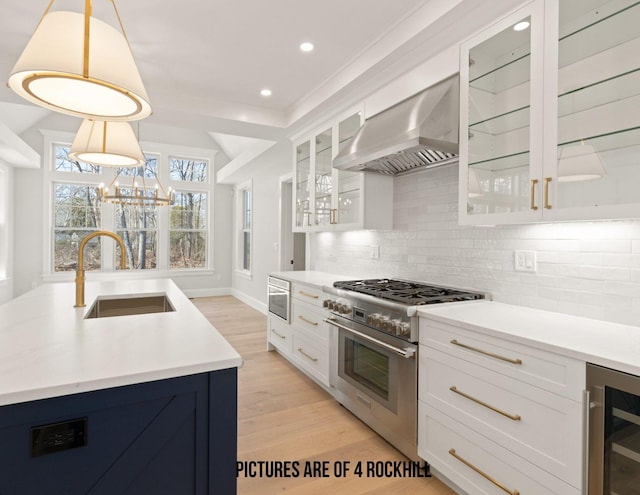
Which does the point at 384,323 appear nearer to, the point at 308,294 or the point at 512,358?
the point at 512,358

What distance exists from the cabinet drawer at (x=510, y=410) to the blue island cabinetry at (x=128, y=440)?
45.4 inches

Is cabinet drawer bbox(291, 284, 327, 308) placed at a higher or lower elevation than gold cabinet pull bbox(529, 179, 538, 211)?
lower

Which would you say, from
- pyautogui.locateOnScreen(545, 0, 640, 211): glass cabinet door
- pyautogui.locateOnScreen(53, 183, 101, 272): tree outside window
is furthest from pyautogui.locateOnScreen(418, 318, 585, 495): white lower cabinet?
pyautogui.locateOnScreen(53, 183, 101, 272): tree outside window

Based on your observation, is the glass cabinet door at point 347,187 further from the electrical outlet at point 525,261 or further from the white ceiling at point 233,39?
the electrical outlet at point 525,261

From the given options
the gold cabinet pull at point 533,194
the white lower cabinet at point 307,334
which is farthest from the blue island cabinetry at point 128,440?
the white lower cabinet at point 307,334

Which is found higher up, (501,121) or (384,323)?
(501,121)

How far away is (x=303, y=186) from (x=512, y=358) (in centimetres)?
308

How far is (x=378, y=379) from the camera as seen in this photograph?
2404 millimetres

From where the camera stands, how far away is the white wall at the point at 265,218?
18.8ft

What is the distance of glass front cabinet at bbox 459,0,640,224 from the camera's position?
1.52 meters

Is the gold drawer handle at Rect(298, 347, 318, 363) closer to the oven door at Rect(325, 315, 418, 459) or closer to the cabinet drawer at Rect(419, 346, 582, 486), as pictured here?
the oven door at Rect(325, 315, 418, 459)

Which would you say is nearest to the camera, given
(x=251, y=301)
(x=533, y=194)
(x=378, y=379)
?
(x=533, y=194)

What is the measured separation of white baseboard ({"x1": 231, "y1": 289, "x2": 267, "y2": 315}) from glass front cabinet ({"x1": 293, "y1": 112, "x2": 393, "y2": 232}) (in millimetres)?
2596

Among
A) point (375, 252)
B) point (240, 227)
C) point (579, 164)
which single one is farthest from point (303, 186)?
point (240, 227)
